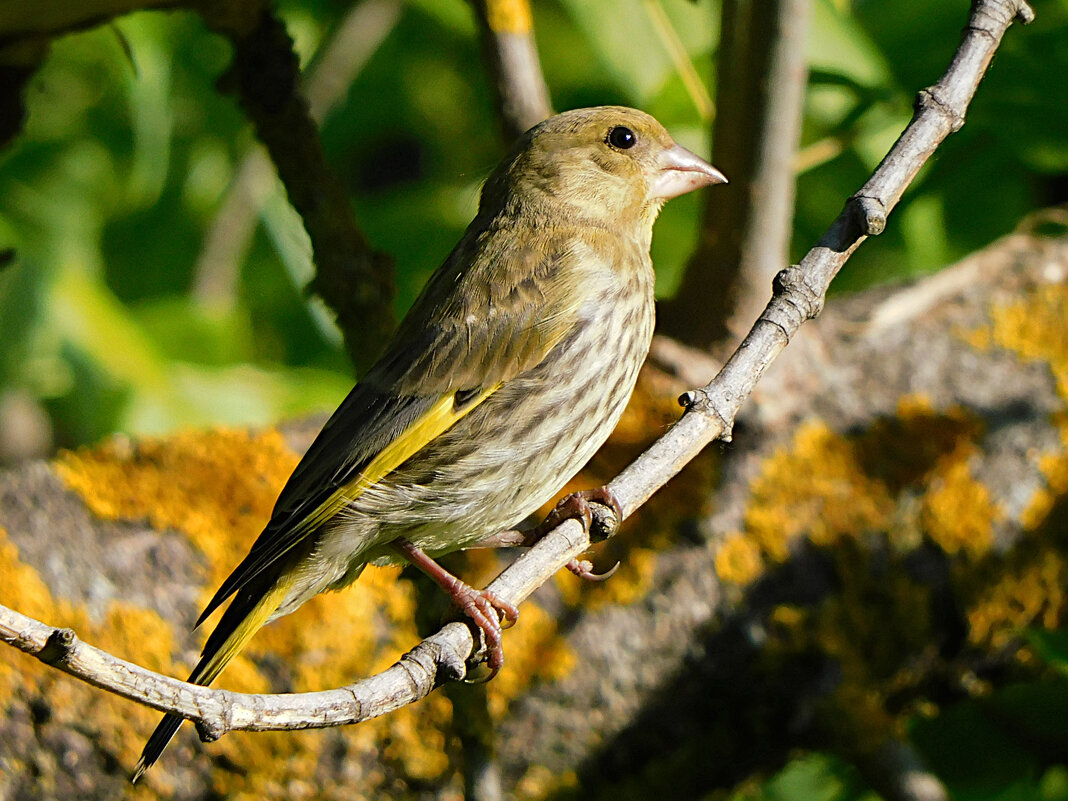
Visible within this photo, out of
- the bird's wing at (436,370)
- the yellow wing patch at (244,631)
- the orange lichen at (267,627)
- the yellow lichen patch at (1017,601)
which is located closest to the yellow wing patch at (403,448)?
the bird's wing at (436,370)

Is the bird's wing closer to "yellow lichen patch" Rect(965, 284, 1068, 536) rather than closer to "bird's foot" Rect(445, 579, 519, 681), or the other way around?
"bird's foot" Rect(445, 579, 519, 681)

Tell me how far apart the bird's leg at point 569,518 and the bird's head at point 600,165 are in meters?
0.79

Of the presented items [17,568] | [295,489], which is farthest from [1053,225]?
[17,568]

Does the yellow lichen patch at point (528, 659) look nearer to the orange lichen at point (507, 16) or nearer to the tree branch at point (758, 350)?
the tree branch at point (758, 350)

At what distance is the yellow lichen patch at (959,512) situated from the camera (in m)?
3.21

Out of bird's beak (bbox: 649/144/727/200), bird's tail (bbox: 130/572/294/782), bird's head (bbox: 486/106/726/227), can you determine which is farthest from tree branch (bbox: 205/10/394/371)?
bird's beak (bbox: 649/144/727/200)

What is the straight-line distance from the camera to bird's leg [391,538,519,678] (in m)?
2.46

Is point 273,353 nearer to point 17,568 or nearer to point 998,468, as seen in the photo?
point 17,568

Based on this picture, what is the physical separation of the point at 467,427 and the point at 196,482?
0.77m

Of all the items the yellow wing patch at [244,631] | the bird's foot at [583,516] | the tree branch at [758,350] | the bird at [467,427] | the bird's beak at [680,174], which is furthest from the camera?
the bird's beak at [680,174]

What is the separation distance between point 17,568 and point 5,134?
4.00ft

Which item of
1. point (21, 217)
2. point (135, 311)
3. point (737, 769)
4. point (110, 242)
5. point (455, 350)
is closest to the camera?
point (455, 350)

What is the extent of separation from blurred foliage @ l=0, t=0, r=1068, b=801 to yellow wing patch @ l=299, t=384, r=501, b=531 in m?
1.01

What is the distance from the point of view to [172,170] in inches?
201
